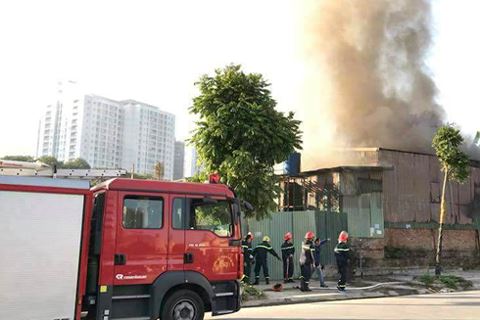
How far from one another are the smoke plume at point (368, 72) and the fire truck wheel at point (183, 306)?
59.8 feet

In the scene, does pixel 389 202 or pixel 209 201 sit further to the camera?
pixel 389 202

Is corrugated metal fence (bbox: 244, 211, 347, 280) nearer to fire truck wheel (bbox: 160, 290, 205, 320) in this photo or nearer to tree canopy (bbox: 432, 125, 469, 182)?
tree canopy (bbox: 432, 125, 469, 182)

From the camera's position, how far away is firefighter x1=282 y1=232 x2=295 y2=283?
14281 mm

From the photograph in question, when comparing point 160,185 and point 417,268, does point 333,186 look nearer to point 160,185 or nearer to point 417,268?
point 417,268

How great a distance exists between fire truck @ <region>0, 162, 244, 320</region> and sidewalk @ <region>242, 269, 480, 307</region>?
4070 mm

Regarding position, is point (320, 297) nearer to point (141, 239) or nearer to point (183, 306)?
point (183, 306)

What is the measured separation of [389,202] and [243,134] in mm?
8964

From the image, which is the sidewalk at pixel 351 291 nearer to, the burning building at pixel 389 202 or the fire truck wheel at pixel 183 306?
the burning building at pixel 389 202

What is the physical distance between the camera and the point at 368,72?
27.2m

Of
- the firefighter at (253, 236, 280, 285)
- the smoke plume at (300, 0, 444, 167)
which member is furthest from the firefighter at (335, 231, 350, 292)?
the smoke plume at (300, 0, 444, 167)

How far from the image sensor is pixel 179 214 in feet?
23.8

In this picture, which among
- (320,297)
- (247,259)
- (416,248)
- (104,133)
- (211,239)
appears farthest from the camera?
(104,133)

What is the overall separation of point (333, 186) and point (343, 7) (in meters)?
15.5

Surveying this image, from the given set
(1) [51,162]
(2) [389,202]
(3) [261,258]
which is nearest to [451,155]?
(2) [389,202]
